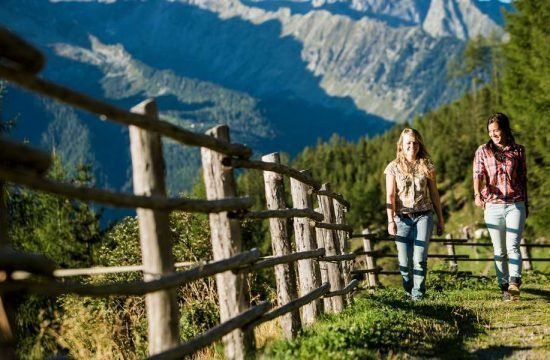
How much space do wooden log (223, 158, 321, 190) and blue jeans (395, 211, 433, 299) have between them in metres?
1.28

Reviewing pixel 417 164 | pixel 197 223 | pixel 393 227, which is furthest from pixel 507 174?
pixel 197 223

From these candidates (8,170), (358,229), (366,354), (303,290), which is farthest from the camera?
(358,229)

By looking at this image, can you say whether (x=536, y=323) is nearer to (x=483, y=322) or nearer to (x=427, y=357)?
(x=483, y=322)

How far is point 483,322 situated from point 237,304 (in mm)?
3042

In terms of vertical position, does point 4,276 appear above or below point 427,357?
above

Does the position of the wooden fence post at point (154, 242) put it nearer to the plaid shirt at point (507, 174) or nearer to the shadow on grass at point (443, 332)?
the shadow on grass at point (443, 332)

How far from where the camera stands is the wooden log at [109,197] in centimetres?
338

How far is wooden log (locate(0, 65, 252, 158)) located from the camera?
3.46 metres

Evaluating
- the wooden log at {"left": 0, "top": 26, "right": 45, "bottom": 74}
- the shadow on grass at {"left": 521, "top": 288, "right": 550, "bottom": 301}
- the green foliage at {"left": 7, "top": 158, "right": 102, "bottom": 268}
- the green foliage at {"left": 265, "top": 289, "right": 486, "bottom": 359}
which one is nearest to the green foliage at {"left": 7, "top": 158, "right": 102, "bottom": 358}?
the green foliage at {"left": 7, "top": 158, "right": 102, "bottom": 268}

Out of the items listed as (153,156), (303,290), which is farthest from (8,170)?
(303,290)

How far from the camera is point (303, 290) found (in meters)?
7.96

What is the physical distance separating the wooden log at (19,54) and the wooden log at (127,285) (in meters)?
1.09

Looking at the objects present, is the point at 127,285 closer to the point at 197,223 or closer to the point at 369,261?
the point at 369,261

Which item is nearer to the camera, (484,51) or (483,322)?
(483,322)
